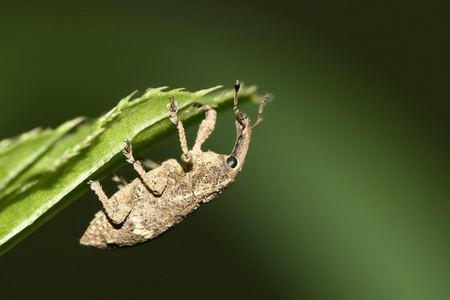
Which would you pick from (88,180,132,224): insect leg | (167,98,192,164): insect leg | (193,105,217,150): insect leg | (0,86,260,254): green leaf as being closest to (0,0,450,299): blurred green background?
(193,105,217,150): insect leg

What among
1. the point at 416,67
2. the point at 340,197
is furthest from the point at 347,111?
the point at 416,67

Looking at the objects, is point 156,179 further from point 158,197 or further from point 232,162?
point 232,162

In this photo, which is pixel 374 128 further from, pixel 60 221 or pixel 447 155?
pixel 60 221

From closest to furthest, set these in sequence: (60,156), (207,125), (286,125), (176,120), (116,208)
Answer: (60,156)
(176,120)
(116,208)
(207,125)
(286,125)

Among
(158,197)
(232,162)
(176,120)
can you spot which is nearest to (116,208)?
(158,197)

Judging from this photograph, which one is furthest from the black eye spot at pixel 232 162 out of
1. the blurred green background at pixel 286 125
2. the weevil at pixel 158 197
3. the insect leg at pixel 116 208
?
the blurred green background at pixel 286 125

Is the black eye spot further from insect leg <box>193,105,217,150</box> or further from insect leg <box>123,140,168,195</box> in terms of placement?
insect leg <box>123,140,168,195</box>

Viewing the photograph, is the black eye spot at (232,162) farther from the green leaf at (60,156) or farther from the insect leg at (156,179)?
the green leaf at (60,156)

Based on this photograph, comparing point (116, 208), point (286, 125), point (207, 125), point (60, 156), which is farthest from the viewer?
point (286, 125)
